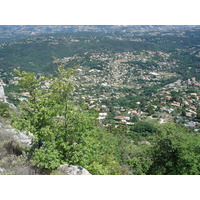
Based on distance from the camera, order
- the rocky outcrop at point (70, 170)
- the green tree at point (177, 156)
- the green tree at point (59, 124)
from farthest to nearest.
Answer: the green tree at point (177, 156), the green tree at point (59, 124), the rocky outcrop at point (70, 170)

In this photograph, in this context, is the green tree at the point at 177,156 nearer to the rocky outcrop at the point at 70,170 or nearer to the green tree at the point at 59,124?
the green tree at the point at 59,124

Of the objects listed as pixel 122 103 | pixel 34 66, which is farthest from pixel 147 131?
pixel 34 66

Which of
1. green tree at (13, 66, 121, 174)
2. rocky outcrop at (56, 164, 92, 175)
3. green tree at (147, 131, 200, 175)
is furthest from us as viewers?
green tree at (147, 131, 200, 175)

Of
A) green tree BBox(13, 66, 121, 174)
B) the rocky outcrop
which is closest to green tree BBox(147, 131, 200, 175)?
green tree BBox(13, 66, 121, 174)

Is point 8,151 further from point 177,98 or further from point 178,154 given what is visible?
point 177,98

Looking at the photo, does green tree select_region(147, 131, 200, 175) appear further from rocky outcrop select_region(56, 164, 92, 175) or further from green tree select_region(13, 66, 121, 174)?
rocky outcrop select_region(56, 164, 92, 175)

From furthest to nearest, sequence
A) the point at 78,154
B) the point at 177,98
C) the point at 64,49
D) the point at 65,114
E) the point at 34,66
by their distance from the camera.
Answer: the point at 64,49 → the point at 34,66 → the point at 177,98 → the point at 65,114 → the point at 78,154

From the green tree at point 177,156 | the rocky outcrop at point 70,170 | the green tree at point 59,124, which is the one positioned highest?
the green tree at point 59,124

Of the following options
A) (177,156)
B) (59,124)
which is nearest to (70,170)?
(59,124)

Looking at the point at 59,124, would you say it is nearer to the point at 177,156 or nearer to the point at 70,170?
the point at 70,170

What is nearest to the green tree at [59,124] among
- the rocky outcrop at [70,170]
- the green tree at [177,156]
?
the rocky outcrop at [70,170]

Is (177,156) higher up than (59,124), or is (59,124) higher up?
(59,124)
